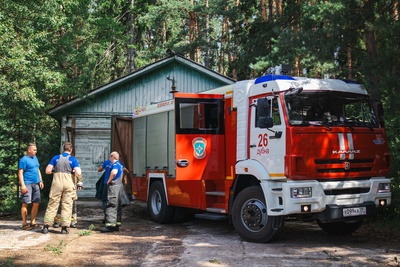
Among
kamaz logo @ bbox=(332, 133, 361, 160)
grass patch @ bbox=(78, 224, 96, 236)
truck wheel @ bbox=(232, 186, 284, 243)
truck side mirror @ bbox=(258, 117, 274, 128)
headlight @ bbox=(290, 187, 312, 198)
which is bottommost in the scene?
grass patch @ bbox=(78, 224, 96, 236)

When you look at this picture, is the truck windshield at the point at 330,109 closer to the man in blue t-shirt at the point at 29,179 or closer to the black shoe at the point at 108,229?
the black shoe at the point at 108,229

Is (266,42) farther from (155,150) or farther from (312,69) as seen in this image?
(155,150)

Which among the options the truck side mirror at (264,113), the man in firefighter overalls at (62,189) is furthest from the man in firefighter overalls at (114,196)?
the truck side mirror at (264,113)

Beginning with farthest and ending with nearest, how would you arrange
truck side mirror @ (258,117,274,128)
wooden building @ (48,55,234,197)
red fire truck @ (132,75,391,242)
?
1. wooden building @ (48,55,234,197)
2. truck side mirror @ (258,117,274,128)
3. red fire truck @ (132,75,391,242)

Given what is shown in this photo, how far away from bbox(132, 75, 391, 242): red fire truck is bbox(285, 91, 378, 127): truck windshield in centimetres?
2

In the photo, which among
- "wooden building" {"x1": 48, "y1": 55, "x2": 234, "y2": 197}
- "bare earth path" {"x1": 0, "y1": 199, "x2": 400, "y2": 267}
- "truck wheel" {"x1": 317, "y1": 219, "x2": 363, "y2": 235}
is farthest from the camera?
"wooden building" {"x1": 48, "y1": 55, "x2": 234, "y2": 197}

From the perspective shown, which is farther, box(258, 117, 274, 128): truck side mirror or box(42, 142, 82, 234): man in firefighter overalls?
box(42, 142, 82, 234): man in firefighter overalls

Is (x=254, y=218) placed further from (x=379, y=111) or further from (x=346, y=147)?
(x=379, y=111)

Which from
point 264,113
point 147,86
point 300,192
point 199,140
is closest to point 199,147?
point 199,140

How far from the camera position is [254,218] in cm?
921

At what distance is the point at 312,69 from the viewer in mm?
24078

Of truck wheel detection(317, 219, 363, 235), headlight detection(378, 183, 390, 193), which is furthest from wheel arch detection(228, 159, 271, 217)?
headlight detection(378, 183, 390, 193)

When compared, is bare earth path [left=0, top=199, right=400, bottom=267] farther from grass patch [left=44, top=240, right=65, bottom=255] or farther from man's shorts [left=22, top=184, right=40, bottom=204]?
man's shorts [left=22, top=184, right=40, bottom=204]

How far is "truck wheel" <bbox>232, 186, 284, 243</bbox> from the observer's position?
29.2 feet
